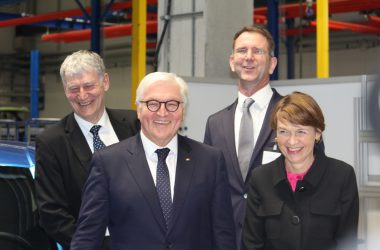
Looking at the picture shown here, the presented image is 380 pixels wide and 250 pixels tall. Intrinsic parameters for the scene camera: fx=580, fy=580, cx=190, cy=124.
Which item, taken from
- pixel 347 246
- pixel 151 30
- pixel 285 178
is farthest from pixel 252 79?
pixel 151 30

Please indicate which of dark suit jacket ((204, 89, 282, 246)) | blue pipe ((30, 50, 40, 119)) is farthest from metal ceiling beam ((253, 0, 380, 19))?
dark suit jacket ((204, 89, 282, 246))

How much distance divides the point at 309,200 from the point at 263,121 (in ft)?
1.83

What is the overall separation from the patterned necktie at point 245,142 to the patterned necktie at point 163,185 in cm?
55

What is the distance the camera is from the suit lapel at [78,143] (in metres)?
2.16

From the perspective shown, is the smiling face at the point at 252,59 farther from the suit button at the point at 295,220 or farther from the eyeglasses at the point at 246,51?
the suit button at the point at 295,220

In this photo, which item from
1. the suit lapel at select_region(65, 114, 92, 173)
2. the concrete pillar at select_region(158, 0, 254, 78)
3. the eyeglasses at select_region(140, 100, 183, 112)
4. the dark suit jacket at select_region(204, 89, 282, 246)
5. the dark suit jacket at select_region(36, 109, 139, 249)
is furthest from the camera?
the concrete pillar at select_region(158, 0, 254, 78)

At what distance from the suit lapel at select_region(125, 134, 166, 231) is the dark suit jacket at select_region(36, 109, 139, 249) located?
0.36 metres

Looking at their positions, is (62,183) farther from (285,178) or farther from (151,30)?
(151,30)

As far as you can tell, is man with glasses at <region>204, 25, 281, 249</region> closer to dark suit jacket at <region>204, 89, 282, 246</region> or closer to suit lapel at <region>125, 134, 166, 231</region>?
dark suit jacket at <region>204, 89, 282, 246</region>

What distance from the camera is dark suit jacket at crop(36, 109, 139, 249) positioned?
6.68 ft

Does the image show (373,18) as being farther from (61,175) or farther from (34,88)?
(61,175)

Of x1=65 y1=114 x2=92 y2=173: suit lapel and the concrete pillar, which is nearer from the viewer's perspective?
x1=65 y1=114 x2=92 y2=173: suit lapel

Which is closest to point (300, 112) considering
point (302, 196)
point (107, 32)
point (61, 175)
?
point (302, 196)

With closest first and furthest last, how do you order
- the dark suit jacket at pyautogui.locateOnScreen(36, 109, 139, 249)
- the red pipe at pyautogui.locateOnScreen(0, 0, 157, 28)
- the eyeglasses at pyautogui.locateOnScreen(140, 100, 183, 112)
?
1. the eyeglasses at pyautogui.locateOnScreen(140, 100, 183, 112)
2. the dark suit jacket at pyautogui.locateOnScreen(36, 109, 139, 249)
3. the red pipe at pyautogui.locateOnScreen(0, 0, 157, 28)
